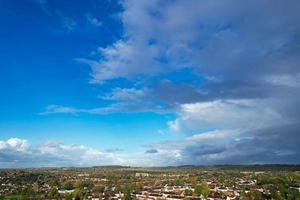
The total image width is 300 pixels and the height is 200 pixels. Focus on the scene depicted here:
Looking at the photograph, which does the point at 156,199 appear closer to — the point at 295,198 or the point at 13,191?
the point at 295,198

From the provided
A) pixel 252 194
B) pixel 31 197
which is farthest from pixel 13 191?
pixel 252 194

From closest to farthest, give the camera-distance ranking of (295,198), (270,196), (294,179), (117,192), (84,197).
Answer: (295,198) < (270,196) < (84,197) < (117,192) < (294,179)

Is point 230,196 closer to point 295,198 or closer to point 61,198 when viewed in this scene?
point 295,198

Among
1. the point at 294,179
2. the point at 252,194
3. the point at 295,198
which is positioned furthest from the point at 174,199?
the point at 294,179

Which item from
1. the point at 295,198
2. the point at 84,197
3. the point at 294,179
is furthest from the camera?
the point at 294,179

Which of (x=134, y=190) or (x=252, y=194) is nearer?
(x=252, y=194)

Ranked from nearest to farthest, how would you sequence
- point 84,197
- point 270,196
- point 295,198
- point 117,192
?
point 295,198, point 270,196, point 84,197, point 117,192

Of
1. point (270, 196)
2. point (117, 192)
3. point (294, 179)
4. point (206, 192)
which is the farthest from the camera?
point (294, 179)

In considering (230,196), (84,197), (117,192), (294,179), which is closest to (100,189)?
(117,192)

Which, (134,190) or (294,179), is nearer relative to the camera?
(134,190)
